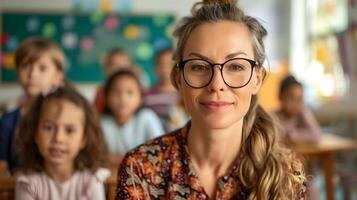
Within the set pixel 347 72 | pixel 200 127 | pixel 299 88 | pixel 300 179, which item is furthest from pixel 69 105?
pixel 347 72

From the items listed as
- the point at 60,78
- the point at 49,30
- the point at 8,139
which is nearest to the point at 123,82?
the point at 60,78

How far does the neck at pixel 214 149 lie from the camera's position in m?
1.26

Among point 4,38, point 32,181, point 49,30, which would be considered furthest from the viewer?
point 49,30

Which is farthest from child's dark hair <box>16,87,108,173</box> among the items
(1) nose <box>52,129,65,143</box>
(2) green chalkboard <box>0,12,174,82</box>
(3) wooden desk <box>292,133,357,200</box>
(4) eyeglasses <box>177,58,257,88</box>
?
(2) green chalkboard <box>0,12,174,82</box>

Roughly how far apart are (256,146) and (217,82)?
262 mm

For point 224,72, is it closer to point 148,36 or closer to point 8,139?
point 8,139

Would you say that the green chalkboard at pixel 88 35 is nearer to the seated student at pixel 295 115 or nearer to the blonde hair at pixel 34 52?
the seated student at pixel 295 115

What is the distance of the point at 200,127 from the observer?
1253mm

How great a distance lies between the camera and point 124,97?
2979 millimetres

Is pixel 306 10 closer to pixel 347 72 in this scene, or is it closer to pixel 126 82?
pixel 347 72

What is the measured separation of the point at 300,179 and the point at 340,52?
4.30m

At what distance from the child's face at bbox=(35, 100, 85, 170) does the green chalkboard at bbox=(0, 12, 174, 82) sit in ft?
14.8

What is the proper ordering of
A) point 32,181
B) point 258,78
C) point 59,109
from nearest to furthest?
point 258,78 → point 32,181 → point 59,109

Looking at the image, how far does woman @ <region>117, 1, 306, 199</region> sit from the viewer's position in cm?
117
